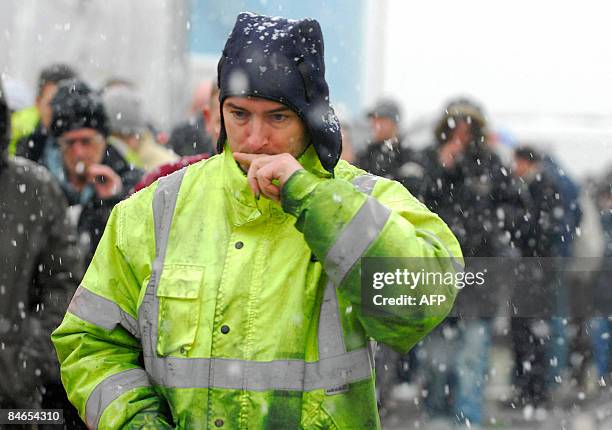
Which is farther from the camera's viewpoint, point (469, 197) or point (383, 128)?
point (383, 128)

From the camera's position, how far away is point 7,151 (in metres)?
4.70

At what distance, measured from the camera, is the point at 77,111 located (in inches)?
255

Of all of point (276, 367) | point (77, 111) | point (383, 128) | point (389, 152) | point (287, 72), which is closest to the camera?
point (276, 367)

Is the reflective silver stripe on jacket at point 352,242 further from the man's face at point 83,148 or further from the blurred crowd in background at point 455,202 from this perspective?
the man's face at point 83,148

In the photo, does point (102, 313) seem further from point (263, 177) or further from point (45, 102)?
point (45, 102)

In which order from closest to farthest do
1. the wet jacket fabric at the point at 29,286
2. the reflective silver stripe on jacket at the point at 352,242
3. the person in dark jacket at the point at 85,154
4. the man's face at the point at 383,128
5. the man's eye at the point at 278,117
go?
1. the reflective silver stripe on jacket at the point at 352,242
2. the man's eye at the point at 278,117
3. the wet jacket fabric at the point at 29,286
4. the person in dark jacket at the point at 85,154
5. the man's face at the point at 383,128

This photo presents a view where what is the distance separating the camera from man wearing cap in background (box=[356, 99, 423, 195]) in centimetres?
782

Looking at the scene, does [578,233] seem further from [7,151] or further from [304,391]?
[304,391]

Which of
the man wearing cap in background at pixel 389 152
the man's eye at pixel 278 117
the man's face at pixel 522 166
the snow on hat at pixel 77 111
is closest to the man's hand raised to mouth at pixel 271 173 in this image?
the man's eye at pixel 278 117

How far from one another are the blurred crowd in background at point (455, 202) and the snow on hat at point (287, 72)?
60.2 inches

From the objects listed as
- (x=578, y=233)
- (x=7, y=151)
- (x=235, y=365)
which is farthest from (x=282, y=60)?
(x=578, y=233)

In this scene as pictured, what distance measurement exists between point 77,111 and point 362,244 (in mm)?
3825

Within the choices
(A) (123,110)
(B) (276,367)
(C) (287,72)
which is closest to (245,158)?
(C) (287,72)

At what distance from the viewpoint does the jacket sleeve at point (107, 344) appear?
314 centimetres
